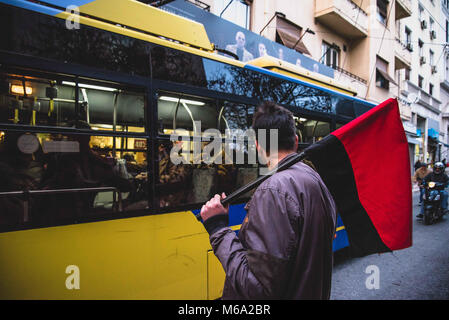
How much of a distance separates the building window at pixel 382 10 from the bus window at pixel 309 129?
17.2 m

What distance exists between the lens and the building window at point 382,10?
55.8 ft

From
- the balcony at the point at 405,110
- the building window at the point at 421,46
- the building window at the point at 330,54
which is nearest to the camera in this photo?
the building window at the point at 330,54

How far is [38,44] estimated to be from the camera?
80.9 inches

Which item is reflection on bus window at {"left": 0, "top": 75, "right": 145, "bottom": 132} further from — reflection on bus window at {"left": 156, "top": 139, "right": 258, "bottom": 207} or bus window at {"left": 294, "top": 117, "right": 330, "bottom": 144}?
bus window at {"left": 294, "top": 117, "right": 330, "bottom": 144}

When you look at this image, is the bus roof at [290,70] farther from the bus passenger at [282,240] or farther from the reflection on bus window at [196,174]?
the bus passenger at [282,240]

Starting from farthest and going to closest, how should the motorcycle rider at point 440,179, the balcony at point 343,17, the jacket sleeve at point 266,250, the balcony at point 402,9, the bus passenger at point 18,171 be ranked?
the balcony at point 402,9
the balcony at point 343,17
the motorcycle rider at point 440,179
the bus passenger at point 18,171
the jacket sleeve at point 266,250

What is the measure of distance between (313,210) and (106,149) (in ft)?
6.18

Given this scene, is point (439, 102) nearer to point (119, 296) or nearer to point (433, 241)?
point (433, 241)

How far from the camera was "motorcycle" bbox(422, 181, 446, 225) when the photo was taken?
26.2 ft

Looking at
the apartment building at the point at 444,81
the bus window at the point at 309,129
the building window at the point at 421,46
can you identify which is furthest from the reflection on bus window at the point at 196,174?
the apartment building at the point at 444,81

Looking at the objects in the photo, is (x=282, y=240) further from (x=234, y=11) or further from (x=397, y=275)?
(x=234, y=11)

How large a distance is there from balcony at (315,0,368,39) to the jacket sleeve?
14.5 m

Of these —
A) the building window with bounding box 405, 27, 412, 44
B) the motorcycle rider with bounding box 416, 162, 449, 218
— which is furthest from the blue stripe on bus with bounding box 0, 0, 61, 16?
the building window with bounding box 405, 27, 412, 44

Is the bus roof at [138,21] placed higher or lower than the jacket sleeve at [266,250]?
higher
